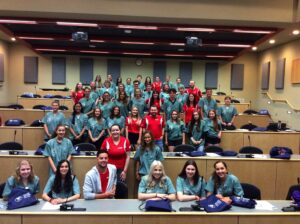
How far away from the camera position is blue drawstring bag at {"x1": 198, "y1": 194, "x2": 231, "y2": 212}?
3201 millimetres

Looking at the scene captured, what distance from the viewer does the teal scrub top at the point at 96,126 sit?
6.55 m

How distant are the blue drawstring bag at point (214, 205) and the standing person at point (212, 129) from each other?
3.44 m

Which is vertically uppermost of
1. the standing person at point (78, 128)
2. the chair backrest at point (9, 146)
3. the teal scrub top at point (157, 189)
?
the standing person at point (78, 128)

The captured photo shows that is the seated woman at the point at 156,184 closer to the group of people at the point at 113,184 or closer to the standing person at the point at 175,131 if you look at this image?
the group of people at the point at 113,184

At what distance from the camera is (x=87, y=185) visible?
12.8ft

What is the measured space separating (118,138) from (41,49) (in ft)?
36.5

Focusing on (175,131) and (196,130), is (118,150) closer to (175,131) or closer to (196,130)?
(175,131)

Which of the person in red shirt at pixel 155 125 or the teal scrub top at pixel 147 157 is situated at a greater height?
the person in red shirt at pixel 155 125

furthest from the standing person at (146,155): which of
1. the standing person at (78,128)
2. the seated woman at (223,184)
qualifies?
the standing person at (78,128)

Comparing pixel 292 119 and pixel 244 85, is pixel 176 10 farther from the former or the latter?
pixel 244 85

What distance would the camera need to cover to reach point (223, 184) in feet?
13.3

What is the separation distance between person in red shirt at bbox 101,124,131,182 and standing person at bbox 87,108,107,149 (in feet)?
5.28

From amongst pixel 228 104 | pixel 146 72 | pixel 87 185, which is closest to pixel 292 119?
pixel 228 104

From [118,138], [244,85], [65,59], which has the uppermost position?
[65,59]
